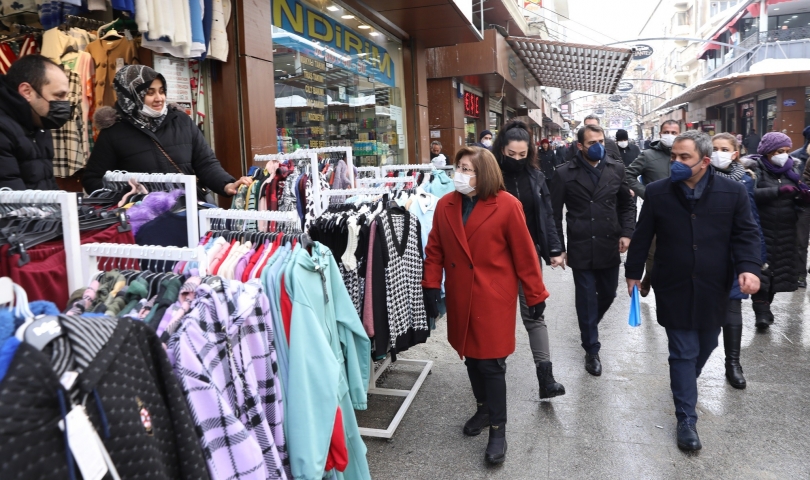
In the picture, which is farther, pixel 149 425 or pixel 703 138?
pixel 703 138

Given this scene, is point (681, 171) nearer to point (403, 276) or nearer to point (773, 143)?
point (403, 276)

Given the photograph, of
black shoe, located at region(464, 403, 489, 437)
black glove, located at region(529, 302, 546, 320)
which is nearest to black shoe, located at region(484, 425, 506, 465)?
black shoe, located at region(464, 403, 489, 437)

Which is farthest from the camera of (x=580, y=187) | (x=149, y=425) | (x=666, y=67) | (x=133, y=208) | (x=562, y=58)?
(x=666, y=67)

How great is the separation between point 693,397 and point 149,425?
340 centimetres

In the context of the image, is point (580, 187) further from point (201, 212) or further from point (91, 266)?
point (91, 266)

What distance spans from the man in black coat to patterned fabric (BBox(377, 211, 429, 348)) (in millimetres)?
1608

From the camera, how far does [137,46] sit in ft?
16.5

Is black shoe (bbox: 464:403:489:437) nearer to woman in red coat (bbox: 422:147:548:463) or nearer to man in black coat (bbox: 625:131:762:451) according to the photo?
woman in red coat (bbox: 422:147:548:463)

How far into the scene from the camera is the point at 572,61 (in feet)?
50.4

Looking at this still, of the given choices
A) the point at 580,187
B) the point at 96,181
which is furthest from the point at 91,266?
the point at 580,187

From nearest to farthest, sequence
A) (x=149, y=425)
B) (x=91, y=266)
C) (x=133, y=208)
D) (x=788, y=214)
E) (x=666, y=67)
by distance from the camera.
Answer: (x=149, y=425)
(x=91, y=266)
(x=133, y=208)
(x=788, y=214)
(x=666, y=67)

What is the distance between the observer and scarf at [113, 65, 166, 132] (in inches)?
142

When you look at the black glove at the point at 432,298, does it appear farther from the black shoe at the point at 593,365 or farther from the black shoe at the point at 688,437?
the black shoe at the point at 593,365

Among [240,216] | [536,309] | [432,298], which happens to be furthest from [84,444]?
[536,309]
